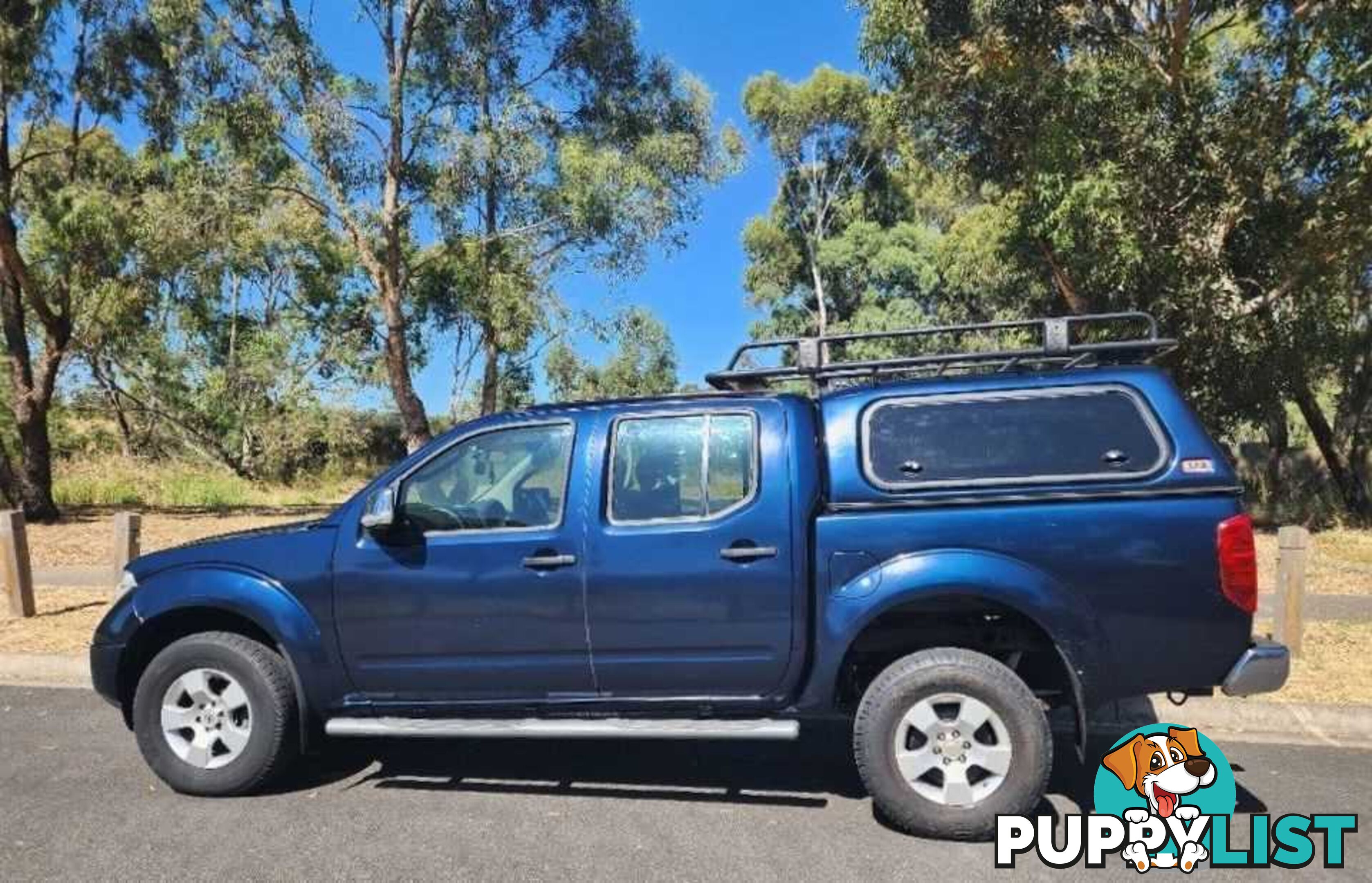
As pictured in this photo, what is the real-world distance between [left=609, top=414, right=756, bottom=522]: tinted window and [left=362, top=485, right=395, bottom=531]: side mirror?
999 mm

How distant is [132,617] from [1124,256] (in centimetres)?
1031

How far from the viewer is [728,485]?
14.7ft

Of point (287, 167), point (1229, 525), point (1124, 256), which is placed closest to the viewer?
point (1229, 525)

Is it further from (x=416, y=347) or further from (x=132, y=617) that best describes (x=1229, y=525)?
(x=416, y=347)

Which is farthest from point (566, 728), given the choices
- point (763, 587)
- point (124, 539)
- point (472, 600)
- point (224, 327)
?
point (224, 327)

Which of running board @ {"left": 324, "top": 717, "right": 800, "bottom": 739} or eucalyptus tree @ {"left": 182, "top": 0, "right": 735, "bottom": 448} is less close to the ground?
eucalyptus tree @ {"left": 182, "top": 0, "right": 735, "bottom": 448}

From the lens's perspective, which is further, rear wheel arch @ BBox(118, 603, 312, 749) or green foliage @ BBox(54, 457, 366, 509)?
green foliage @ BBox(54, 457, 366, 509)

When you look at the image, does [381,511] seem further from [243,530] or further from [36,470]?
[36,470]

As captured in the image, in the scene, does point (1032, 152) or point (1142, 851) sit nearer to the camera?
point (1142, 851)

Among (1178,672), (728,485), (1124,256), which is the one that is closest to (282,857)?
(728,485)

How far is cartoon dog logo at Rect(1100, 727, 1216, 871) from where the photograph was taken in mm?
4195

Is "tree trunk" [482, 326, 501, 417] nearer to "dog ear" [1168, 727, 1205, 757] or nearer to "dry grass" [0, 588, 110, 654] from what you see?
"dry grass" [0, 588, 110, 654]

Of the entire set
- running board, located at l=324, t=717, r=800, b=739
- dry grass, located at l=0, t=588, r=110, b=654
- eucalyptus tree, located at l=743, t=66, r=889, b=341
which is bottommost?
dry grass, located at l=0, t=588, r=110, b=654

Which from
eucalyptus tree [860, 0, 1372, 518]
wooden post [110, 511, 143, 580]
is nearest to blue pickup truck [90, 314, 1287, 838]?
wooden post [110, 511, 143, 580]
